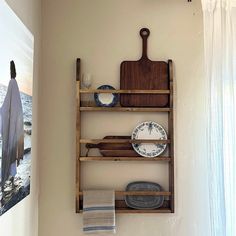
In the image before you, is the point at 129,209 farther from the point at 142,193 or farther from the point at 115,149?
the point at 115,149

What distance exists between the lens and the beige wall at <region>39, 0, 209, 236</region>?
185 centimetres

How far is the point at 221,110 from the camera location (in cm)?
176

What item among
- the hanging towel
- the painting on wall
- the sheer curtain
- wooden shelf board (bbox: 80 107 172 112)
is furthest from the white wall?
the sheer curtain

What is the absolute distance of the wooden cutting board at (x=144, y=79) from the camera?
1.85m

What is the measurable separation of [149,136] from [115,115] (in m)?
0.24

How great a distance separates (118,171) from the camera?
187 centimetres

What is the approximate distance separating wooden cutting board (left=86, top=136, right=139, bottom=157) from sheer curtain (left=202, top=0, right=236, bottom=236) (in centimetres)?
46

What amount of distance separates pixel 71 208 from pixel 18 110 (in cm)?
80

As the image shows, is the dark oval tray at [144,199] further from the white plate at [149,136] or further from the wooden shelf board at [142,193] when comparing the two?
the white plate at [149,136]

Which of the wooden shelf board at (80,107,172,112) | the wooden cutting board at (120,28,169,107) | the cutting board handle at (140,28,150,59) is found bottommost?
the wooden shelf board at (80,107,172,112)

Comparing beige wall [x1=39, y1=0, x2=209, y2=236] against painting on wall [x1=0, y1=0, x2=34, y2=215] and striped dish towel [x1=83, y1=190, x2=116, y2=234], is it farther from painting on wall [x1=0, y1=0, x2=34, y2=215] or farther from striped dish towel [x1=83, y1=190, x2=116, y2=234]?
painting on wall [x1=0, y1=0, x2=34, y2=215]

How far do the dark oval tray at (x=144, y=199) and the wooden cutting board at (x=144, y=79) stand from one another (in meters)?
0.48

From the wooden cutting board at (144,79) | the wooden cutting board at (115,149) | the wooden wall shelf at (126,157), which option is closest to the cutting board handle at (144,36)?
the wooden cutting board at (144,79)

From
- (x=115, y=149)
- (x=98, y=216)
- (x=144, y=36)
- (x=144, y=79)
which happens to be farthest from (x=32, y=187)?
(x=144, y=36)
